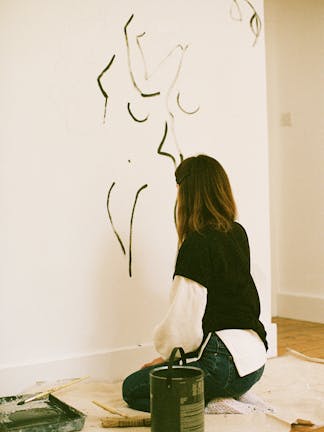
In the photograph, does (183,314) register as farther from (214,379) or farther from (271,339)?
(271,339)

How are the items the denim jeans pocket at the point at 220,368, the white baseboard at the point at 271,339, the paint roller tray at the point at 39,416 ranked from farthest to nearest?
the white baseboard at the point at 271,339 → the denim jeans pocket at the point at 220,368 → the paint roller tray at the point at 39,416

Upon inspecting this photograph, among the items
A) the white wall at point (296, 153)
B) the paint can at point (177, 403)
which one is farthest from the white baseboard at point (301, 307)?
the paint can at point (177, 403)

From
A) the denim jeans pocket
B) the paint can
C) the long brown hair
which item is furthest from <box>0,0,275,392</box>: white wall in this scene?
the paint can

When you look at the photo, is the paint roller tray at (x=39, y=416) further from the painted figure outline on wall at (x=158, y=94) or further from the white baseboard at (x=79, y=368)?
the painted figure outline on wall at (x=158, y=94)

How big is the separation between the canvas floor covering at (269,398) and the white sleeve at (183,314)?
29cm

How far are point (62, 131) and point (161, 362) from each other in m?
0.96

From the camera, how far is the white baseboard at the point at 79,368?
2.39 metres

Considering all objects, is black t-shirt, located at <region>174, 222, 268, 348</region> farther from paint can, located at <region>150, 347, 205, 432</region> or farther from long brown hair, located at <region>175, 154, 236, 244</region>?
paint can, located at <region>150, 347, 205, 432</region>

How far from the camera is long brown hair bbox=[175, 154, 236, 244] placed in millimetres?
2074

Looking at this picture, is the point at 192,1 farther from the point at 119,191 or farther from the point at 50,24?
the point at 119,191

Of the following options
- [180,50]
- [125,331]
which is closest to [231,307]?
[125,331]

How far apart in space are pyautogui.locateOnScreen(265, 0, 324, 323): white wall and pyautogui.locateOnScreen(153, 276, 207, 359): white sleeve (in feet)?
6.75

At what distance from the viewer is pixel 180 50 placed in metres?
2.81

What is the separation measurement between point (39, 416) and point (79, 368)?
1.72ft
